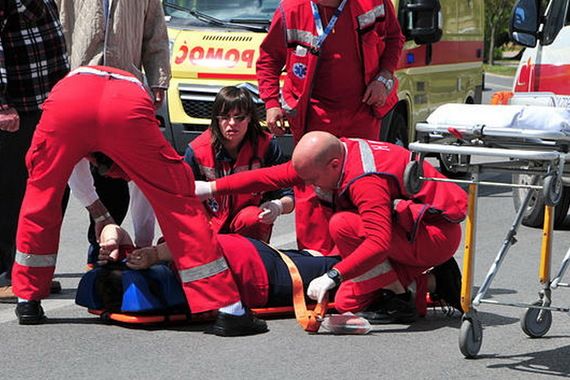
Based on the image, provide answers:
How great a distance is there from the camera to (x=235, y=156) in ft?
23.3

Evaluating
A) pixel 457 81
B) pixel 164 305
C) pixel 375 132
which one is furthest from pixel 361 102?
pixel 457 81

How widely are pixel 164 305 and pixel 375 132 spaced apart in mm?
1815

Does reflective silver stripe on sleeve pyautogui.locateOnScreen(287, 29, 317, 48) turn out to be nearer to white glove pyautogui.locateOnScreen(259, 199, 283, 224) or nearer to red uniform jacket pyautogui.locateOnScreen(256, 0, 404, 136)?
red uniform jacket pyautogui.locateOnScreen(256, 0, 404, 136)

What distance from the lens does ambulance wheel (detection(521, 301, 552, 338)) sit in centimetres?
602

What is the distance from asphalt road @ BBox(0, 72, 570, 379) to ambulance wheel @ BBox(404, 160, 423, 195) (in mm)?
729

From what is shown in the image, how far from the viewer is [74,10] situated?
7.39 metres

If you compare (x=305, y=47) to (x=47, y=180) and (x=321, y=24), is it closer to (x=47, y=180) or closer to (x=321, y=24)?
(x=321, y=24)

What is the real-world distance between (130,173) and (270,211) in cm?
91

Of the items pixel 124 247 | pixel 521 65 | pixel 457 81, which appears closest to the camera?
pixel 124 247

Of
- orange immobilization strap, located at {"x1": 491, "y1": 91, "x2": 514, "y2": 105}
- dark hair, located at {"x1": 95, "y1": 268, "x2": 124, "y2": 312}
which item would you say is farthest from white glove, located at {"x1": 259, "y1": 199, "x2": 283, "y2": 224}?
orange immobilization strap, located at {"x1": 491, "y1": 91, "x2": 514, "y2": 105}

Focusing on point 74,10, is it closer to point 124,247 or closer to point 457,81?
point 124,247

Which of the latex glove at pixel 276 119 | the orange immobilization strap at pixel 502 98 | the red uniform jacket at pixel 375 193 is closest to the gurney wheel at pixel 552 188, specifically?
the red uniform jacket at pixel 375 193

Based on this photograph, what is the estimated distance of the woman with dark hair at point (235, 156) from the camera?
6.99 metres

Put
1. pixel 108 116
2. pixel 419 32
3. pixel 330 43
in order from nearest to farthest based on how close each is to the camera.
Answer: pixel 108 116, pixel 330 43, pixel 419 32
